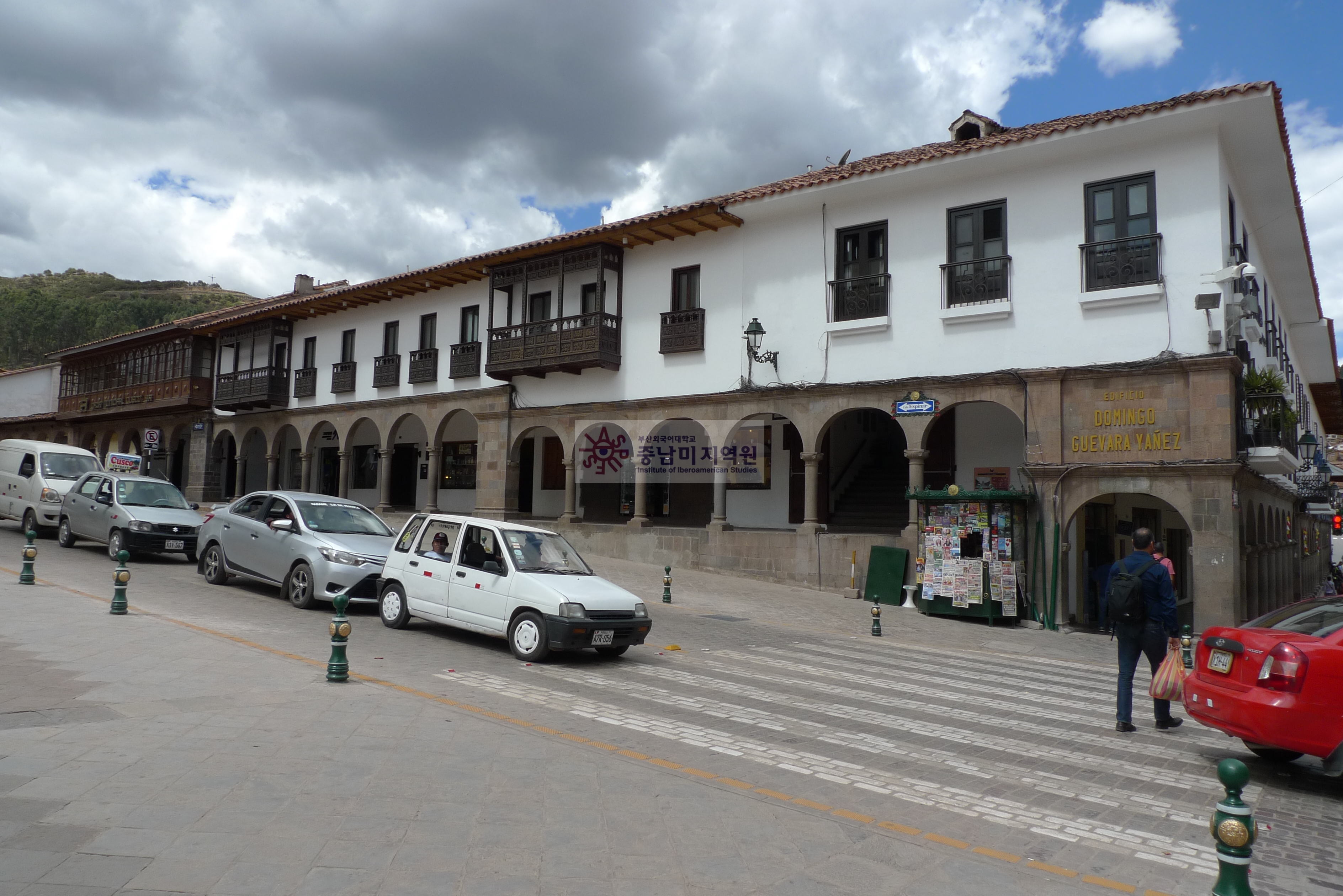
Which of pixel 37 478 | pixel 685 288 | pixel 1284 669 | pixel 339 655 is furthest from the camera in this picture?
pixel 685 288

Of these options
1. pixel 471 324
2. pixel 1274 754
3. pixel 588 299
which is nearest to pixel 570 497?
pixel 588 299

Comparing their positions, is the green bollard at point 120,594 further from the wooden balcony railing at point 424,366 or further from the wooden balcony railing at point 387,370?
the wooden balcony railing at point 387,370

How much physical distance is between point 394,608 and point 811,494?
403 inches

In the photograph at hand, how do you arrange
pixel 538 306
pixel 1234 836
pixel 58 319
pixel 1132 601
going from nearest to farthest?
pixel 1234 836, pixel 1132 601, pixel 538 306, pixel 58 319

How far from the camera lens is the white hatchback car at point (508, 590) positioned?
9938mm

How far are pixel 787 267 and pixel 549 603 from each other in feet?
40.3

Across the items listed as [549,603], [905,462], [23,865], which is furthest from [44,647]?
[905,462]

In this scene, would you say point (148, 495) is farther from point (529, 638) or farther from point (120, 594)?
point (529, 638)

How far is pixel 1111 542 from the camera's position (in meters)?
19.6

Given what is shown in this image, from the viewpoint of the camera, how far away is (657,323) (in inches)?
875

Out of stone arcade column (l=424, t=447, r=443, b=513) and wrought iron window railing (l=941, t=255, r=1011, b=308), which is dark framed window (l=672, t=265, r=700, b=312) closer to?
wrought iron window railing (l=941, t=255, r=1011, b=308)

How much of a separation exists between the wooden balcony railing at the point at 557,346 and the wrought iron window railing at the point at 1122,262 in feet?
35.9

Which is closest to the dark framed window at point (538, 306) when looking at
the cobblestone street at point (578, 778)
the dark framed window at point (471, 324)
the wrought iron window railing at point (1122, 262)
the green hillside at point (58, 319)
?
the dark framed window at point (471, 324)

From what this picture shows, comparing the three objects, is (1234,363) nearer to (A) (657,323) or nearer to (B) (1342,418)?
(A) (657,323)
